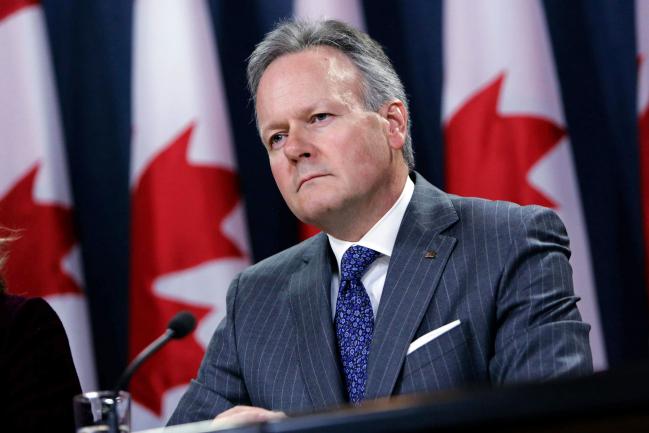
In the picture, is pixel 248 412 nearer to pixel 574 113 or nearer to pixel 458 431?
pixel 458 431

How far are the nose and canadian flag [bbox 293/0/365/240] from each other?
3.33 ft

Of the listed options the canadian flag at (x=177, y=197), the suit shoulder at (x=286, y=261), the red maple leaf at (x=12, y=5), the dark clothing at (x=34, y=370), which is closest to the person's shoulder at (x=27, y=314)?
the dark clothing at (x=34, y=370)

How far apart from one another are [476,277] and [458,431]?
1242 mm

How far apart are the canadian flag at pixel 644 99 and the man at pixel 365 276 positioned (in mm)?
1006

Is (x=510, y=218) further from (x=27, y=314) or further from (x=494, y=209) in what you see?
(x=27, y=314)

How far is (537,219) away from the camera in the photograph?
2.13 meters

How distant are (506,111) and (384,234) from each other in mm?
1059

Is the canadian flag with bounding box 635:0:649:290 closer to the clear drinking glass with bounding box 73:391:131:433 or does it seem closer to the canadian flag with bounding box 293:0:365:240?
the canadian flag with bounding box 293:0:365:240

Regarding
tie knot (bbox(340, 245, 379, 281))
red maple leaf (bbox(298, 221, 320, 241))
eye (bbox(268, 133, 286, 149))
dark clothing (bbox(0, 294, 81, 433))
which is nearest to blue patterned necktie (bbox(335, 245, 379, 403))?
tie knot (bbox(340, 245, 379, 281))

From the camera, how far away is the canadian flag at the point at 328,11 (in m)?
3.29

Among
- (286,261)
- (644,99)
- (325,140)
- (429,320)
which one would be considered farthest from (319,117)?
Result: (644,99)

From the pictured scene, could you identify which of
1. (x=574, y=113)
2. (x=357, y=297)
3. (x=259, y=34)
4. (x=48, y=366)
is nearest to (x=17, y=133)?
(x=259, y=34)

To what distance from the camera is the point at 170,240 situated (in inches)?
131

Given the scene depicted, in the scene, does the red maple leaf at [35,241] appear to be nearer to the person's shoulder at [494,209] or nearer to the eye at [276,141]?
the eye at [276,141]
